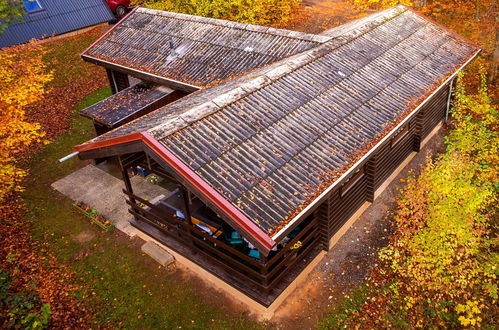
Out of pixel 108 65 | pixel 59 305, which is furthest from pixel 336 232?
pixel 108 65

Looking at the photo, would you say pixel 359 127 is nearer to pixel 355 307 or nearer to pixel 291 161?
pixel 291 161

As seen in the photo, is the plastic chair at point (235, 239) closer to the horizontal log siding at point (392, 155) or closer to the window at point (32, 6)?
the horizontal log siding at point (392, 155)

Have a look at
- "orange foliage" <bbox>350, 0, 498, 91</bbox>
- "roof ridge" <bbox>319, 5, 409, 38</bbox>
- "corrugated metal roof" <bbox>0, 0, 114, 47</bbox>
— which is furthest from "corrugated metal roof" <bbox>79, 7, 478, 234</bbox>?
"corrugated metal roof" <bbox>0, 0, 114, 47</bbox>

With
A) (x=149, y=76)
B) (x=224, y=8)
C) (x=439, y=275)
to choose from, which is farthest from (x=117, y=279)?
(x=224, y=8)

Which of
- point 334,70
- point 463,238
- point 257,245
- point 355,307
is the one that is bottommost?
point 355,307

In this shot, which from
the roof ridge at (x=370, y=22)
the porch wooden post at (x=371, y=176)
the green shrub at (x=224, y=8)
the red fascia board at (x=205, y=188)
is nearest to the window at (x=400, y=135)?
the porch wooden post at (x=371, y=176)

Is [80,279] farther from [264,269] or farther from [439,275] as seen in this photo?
[439,275]

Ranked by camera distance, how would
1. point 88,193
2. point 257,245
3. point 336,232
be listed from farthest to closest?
point 88,193 < point 336,232 < point 257,245
